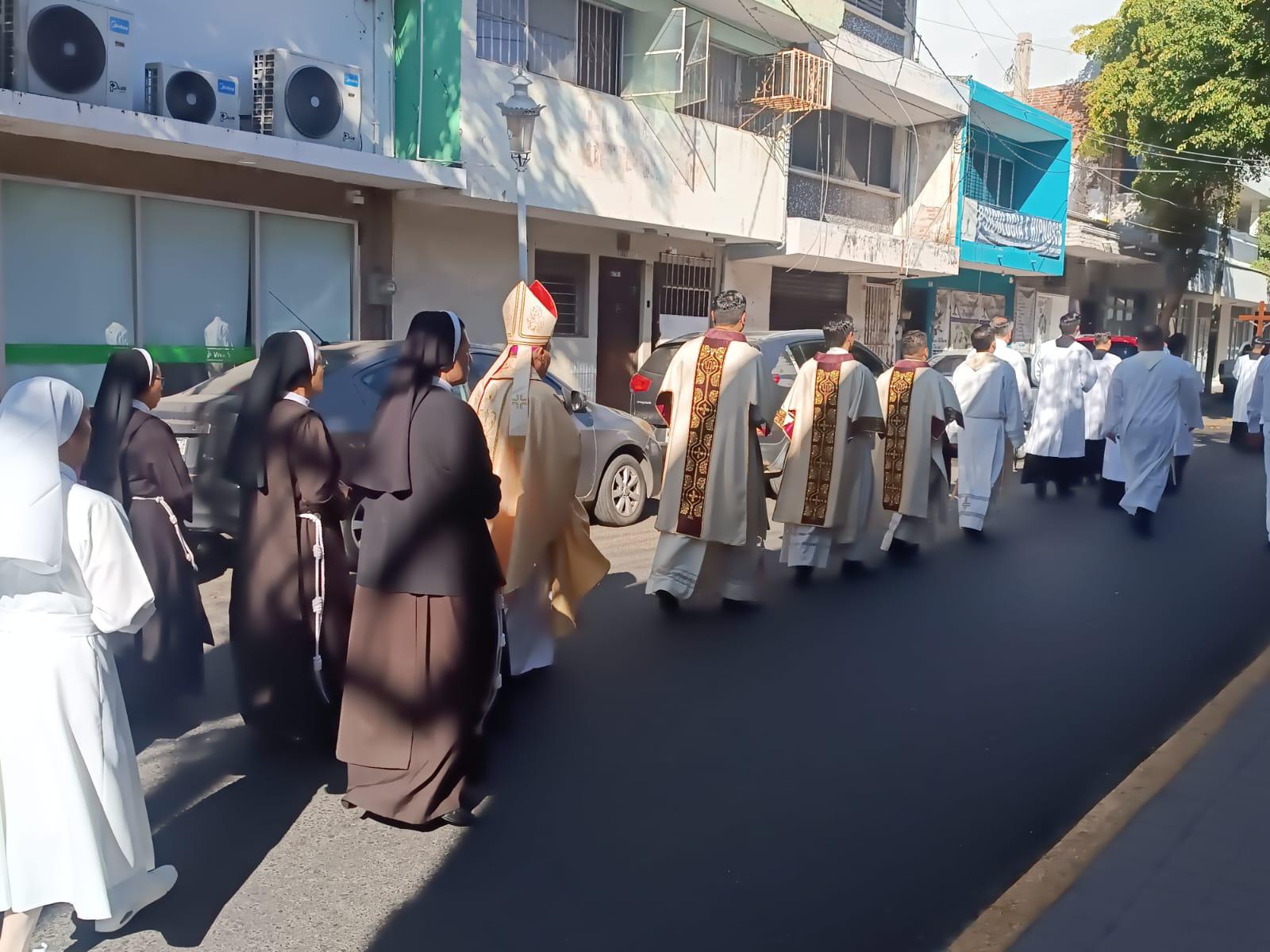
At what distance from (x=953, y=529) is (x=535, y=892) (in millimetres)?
7949

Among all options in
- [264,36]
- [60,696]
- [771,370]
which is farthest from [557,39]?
[60,696]

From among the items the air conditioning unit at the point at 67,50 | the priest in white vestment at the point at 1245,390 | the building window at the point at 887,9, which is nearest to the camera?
the air conditioning unit at the point at 67,50

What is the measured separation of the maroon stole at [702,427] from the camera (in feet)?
25.4

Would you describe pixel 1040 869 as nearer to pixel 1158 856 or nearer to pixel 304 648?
pixel 1158 856

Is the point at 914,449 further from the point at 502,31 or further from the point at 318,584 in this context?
the point at 502,31

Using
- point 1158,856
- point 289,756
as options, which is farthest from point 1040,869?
point 289,756

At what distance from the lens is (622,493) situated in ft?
35.4

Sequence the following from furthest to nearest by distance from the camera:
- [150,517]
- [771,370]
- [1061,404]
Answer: [1061,404] → [771,370] → [150,517]

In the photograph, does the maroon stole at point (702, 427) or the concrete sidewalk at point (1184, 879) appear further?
the maroon stole at point (702, 427)

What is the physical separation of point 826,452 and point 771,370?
127 inches

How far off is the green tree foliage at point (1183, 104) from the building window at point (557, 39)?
9.40 m

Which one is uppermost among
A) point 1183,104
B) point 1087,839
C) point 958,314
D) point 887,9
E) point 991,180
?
point 887,9

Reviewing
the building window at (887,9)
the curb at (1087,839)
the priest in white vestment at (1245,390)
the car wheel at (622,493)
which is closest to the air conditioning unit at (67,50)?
the car wheel at (622,493)

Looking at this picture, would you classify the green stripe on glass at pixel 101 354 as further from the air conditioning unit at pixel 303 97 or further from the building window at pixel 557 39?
the building window at pixel 557 39
